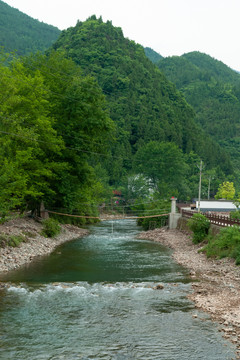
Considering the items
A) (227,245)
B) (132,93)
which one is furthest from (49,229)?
(132,93)

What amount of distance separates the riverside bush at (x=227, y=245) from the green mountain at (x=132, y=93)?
93.2 m

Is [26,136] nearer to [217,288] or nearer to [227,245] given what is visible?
[227,245]

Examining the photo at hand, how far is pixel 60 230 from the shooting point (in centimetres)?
4269

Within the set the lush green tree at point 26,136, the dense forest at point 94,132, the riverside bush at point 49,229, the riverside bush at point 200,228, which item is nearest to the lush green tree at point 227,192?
the dense forest at point 94,132

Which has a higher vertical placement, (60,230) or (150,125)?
(150,125)

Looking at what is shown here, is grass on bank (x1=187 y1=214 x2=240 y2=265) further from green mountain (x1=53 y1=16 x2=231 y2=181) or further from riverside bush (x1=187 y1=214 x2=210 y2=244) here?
green mountain (x1=53 y1=16 x2=231 y2=181)

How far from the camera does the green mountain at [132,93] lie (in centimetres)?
13675

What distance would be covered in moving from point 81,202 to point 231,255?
1148 inches

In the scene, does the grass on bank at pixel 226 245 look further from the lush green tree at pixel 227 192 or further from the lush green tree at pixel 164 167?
the lush green tree at pixel 227 192

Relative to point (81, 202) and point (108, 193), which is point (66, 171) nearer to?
point (81, 202)

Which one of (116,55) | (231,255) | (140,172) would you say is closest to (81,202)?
(231,255)

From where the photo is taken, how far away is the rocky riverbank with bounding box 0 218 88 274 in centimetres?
2525

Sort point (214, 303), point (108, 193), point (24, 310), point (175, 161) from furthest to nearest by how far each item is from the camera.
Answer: point (175, 161), point (108, 193), point (214, 303), point (24, 310)

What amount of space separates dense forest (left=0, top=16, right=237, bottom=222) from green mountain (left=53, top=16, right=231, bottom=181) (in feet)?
1.34
